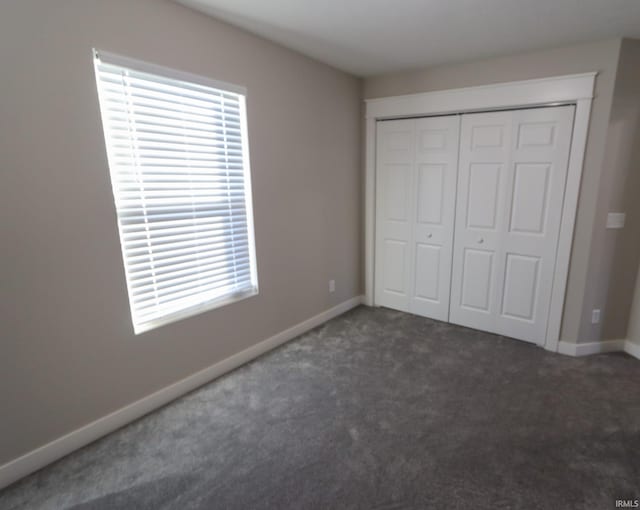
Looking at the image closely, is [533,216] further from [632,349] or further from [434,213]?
[632,349]

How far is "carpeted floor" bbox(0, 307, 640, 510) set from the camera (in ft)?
5.45

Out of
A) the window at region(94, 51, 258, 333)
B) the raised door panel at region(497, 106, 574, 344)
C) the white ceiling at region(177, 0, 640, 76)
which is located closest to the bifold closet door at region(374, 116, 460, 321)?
the raised door panel at region(497, 106, 574, 344)

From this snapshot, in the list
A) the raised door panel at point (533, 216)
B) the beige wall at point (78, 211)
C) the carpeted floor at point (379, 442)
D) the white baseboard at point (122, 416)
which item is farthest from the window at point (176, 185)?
the raised door panel at point (533, 216)

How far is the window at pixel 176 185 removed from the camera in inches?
78.8

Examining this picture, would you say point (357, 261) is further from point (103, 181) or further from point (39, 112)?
point (39, 112)

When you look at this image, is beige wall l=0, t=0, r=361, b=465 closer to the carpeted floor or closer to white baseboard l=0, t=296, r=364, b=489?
white baseboard l=0, t=296, r=364, b=489

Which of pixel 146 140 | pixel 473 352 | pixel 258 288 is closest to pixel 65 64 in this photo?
pixel 146 140

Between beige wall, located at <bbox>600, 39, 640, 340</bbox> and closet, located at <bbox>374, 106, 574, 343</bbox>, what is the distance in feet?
0.95

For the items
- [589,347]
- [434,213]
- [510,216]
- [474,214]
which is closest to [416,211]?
[434,213]

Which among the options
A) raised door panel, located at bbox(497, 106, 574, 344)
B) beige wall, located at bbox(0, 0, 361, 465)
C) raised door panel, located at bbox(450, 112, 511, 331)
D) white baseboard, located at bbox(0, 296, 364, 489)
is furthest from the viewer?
raised door panel, located at bbox(450, 112, 511, 331)

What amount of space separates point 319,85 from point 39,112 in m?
2.19

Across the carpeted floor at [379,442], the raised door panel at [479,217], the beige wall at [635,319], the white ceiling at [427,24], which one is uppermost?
the white ceiling at [427,24]

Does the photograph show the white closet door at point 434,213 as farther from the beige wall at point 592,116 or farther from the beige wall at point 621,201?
the beige wall at point 621,201

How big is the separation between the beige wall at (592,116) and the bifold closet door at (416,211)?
1.29ft
